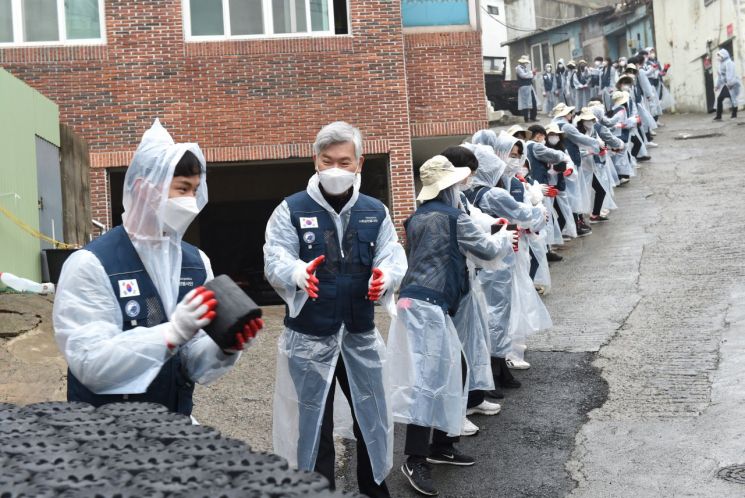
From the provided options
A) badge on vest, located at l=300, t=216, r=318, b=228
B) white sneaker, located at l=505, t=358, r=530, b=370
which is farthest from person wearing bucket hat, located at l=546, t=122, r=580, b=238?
badge on vest, located at l=300, t=216, r=318, b=228

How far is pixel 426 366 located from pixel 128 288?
285cm

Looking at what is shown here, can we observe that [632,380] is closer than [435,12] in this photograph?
Yes

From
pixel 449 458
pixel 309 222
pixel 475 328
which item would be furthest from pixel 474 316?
pixel 309 222

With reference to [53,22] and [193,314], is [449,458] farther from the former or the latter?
[53,22]

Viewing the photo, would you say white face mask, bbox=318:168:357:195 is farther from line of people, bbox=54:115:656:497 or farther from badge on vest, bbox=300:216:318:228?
badge on vest, bbox=300:216:318:228

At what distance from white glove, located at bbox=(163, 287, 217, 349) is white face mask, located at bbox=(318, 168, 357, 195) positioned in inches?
79.7

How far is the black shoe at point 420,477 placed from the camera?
19.4 feet

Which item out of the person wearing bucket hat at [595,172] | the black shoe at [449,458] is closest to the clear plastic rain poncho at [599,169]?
the person wearing bucket hat at [595,172]

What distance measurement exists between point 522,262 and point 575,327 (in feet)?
5.67

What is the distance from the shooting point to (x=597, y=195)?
16406 mm

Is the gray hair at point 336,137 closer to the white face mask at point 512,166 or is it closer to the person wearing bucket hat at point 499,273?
the person wearing bucket hat at point 499,273

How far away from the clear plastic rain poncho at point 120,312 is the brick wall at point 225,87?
455 inches

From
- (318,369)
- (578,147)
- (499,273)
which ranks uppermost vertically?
(578,147)

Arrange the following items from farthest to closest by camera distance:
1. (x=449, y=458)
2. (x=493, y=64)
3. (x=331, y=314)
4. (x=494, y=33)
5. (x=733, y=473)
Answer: (x=494, y=33) < (x=493, y=64) < (x=449, y=458) < (x=733, y=473) < (x=331, y=314)
